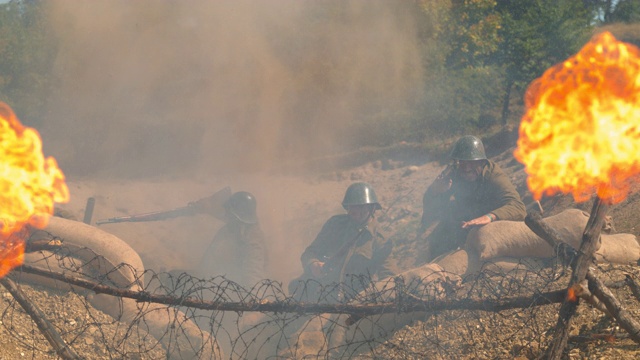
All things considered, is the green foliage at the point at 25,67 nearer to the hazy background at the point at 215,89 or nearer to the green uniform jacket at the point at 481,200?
the hazy background at the point at 215,89

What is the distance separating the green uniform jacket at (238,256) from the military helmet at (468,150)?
371cm

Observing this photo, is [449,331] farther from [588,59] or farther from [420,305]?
[588,59]

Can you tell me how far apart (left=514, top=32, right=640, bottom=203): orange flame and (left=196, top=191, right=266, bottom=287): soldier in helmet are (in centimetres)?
476

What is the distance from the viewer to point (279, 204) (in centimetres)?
1435

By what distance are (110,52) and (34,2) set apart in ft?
11.4

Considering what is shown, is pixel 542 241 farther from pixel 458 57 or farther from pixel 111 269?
pixel 458 57

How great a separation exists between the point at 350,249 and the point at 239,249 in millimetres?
2361

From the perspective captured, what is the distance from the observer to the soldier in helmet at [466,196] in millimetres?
7258

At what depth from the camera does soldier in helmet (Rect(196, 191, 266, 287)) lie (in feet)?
31.0

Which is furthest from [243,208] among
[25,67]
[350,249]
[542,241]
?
[25,67]

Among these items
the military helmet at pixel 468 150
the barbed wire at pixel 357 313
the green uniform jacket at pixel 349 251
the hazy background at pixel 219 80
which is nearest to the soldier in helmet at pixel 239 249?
the green uniform jacket at pixel 349 251

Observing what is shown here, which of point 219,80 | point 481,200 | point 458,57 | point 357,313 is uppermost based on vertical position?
point 219,80

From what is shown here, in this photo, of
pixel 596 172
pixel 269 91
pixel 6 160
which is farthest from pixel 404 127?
pixel 6 160

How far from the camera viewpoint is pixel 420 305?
408 centimetres
